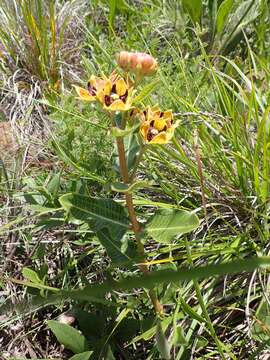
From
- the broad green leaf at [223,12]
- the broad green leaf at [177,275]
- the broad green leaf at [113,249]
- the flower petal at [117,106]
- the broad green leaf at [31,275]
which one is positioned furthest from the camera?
the broad green leaf at [223,12]

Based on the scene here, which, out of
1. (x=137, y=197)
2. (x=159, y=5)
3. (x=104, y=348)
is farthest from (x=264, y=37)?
(x=104, y=348)

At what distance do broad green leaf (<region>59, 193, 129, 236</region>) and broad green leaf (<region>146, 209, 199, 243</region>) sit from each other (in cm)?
6

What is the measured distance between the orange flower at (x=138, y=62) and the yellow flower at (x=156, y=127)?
0.08 meters

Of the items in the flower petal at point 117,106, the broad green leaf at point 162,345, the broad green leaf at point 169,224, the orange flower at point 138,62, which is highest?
the orange flower at point 138,62

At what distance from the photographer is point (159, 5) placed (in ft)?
7.96

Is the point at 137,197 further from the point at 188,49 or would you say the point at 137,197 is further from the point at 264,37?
the point at 264,37

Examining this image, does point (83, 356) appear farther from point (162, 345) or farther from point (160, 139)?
point (160, 139)

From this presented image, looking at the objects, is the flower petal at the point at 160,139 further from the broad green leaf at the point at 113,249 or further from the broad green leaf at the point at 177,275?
the broad green leaf at the point at 177,275

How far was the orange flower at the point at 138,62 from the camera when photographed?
1.06m

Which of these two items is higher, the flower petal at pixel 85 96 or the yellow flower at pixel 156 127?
the flower petal at pixel 85 96

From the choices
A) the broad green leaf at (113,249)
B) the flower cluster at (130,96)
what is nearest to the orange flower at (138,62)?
the flower cluster at (130,96)

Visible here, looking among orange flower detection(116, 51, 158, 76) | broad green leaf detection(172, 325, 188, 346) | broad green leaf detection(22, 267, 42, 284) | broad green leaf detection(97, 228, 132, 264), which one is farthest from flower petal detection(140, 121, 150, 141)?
broad green leaf detection(22, 267, 42, 284)

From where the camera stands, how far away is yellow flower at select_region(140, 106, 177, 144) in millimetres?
1039

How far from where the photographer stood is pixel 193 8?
6.98 feet
